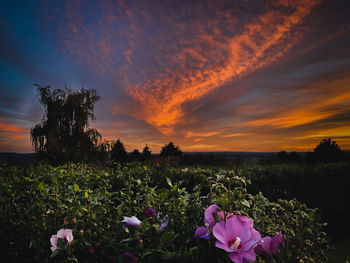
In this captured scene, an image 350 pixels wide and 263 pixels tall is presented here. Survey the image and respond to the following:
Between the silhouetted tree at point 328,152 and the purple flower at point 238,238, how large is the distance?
1144cm

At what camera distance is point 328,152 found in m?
10.2

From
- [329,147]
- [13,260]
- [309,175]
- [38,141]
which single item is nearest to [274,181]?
[309,175]

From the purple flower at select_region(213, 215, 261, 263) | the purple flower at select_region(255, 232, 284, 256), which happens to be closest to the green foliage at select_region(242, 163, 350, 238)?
the purple flower at select_region(255, 232, 284, 256)

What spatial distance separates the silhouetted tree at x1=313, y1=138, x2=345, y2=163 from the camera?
32.8ft

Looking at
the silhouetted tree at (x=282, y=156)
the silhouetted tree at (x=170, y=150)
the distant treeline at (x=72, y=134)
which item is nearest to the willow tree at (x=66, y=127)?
the distant treeline at (x=72, y=134)

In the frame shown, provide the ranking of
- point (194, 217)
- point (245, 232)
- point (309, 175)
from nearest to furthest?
point (245, 232)
point (194, 217)
point (309, 175)

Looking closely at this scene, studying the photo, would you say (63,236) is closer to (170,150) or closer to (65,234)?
(65,234)

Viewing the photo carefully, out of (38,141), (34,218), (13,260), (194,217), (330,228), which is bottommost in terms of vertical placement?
(330,228)

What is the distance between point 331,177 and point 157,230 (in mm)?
5947

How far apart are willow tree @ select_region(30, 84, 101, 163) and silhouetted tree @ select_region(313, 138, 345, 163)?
46.8 ft

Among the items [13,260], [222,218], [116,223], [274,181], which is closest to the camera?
[222,218]

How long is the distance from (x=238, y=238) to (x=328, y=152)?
1177 centimetres

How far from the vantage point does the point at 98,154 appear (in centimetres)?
1639

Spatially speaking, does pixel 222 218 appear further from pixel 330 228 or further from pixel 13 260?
pixel 330 228
